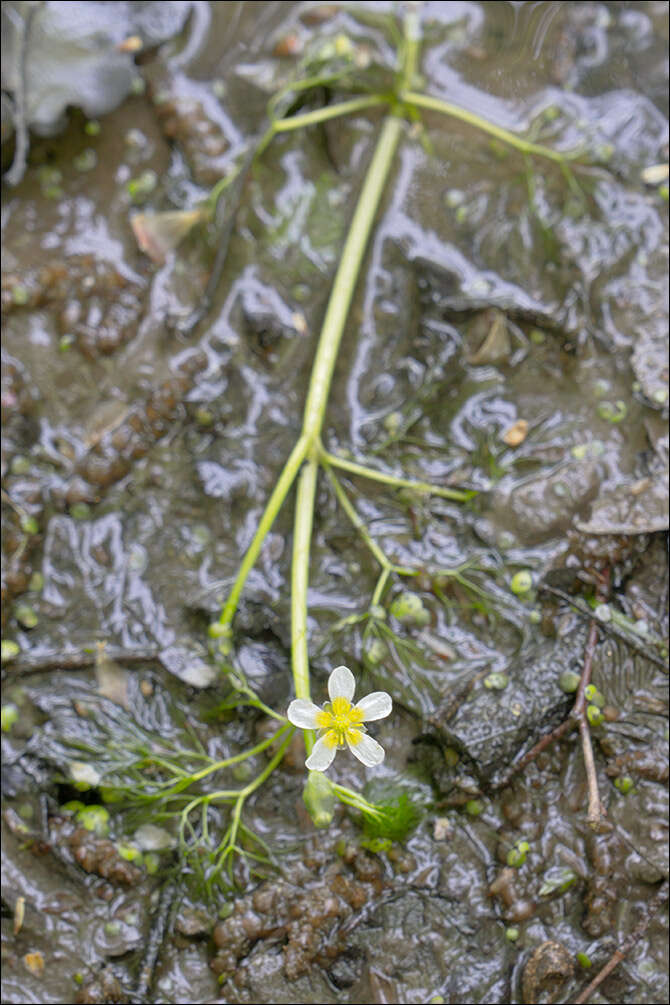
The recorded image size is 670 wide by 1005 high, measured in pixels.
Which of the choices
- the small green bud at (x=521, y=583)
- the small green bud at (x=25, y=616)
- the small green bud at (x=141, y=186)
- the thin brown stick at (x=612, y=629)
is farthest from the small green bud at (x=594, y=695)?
the small green bud at (x=141, y=186)

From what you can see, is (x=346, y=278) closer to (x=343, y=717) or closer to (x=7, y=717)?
(x=343, y=717)

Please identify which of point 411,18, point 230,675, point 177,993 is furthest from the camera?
point 411,18

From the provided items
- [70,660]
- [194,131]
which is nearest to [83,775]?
[70,660]

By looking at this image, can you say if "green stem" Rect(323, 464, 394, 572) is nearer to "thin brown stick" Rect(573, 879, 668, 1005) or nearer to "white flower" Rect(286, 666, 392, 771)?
"white flower" Rect(286, 666, 392, 771)

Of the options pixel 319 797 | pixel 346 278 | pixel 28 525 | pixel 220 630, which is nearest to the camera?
pixel 319 797

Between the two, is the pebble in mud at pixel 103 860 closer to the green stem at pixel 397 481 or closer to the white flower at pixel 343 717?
the white flower at pixel 343 717

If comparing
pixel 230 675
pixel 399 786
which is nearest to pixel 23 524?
pixel 230 675

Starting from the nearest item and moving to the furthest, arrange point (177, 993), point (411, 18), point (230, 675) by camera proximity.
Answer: point (177, 993) < point (230, 675) < point (411, 18)

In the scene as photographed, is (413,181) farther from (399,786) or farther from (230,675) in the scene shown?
(399,786)
